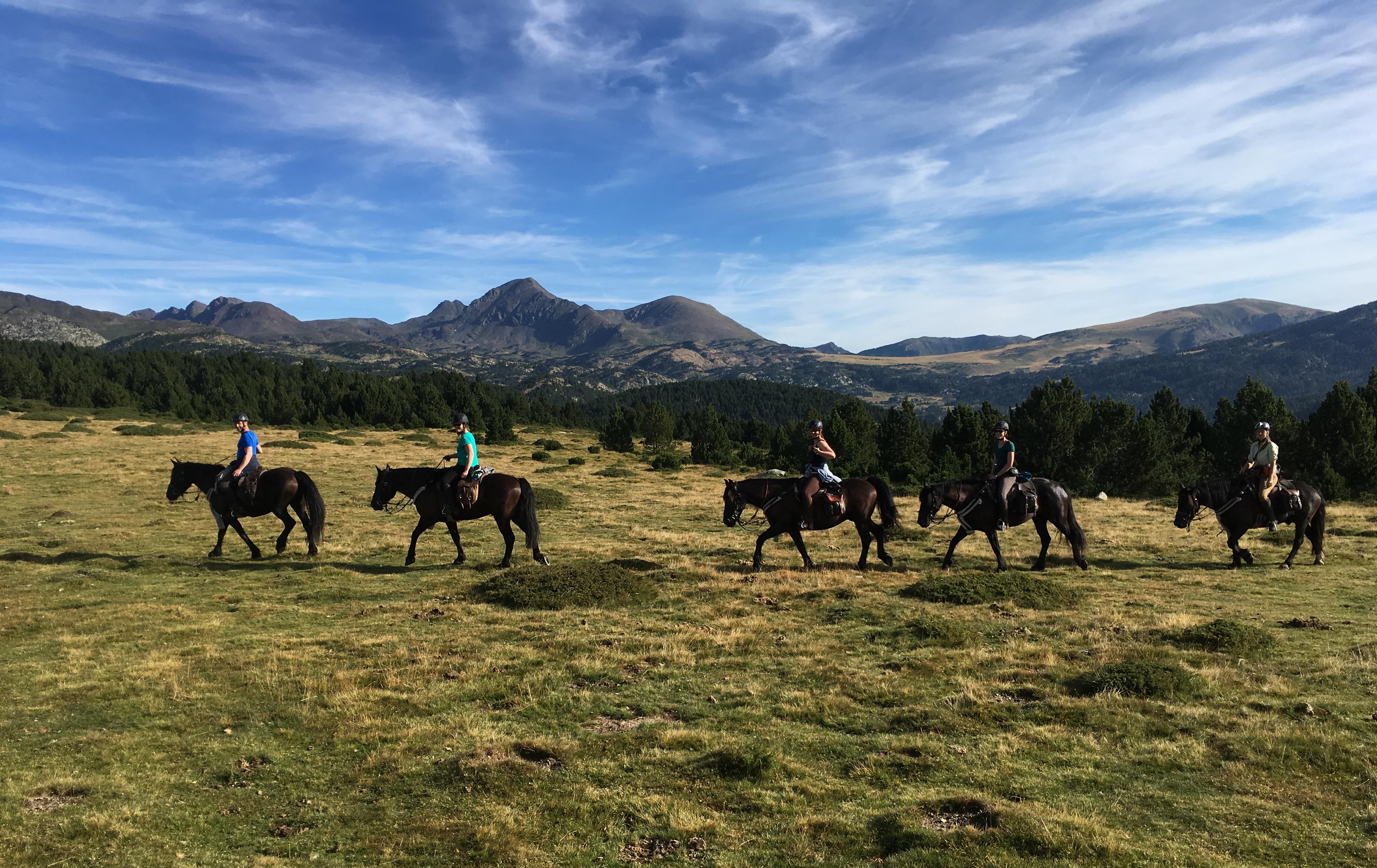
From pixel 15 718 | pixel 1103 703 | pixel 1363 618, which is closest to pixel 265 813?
pixel 15 718

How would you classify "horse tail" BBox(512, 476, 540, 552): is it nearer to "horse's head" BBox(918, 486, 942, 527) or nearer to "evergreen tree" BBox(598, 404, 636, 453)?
"horse's head" BBox(918, 486, 942, 527)

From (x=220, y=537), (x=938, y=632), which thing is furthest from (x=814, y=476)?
(x=220, y=537)

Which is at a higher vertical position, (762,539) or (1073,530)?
(1073,530)

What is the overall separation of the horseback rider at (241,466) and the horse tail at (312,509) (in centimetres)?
113

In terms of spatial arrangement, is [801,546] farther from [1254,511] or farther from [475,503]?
[1254,511]

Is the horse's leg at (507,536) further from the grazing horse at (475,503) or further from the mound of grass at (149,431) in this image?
the mound of grass at (149,431)

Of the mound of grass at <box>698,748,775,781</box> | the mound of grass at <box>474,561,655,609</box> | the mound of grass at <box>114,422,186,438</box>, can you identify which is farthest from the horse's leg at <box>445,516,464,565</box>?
the mound of grass at <box>114,422,186,438</box>

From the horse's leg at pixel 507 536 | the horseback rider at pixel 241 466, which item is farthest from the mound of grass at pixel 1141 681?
the horseback rider at pixel 241 466

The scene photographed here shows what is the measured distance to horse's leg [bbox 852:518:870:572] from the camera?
17.2m

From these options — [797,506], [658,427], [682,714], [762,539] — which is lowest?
[682,714]

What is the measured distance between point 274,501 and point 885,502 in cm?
1649

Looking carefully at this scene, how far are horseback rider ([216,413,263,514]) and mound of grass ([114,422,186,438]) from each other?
154ft

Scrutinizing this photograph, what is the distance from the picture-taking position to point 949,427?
177 ft

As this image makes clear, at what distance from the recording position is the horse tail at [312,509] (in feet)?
59.0
